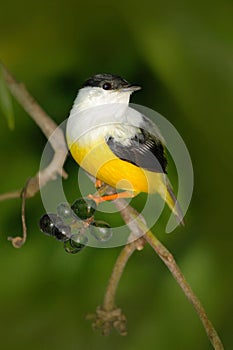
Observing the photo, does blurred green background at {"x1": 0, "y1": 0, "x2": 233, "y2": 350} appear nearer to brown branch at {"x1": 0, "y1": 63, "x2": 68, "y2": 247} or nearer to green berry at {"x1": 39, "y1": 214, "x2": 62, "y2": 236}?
brown branch at {"x1": 0, "y1": 63, "x2": 68, "y2": 247}

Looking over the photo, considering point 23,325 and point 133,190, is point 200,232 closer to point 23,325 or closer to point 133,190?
point 133,190

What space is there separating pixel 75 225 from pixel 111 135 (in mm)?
211

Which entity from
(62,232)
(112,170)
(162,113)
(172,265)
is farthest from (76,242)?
(162,113)

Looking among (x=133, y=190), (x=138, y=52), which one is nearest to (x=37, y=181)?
(x=133, y=190)

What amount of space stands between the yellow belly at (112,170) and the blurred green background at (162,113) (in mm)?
129

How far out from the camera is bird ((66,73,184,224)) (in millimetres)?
987

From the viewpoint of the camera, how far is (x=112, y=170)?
3.40 ft

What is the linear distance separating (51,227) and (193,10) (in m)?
0.40

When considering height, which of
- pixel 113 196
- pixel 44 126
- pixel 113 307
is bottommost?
pixel 113 307

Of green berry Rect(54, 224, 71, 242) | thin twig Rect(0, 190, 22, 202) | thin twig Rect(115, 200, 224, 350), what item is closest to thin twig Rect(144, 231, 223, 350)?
thin twig Rect(115, 200, 224, 350)

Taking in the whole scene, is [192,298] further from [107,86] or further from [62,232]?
[107,86]

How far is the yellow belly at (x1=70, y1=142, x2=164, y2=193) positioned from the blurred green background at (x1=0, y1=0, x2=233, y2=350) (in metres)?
0.13

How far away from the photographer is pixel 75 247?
0.84m

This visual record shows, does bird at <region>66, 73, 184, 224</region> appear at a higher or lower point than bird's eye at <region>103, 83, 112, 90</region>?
lower
